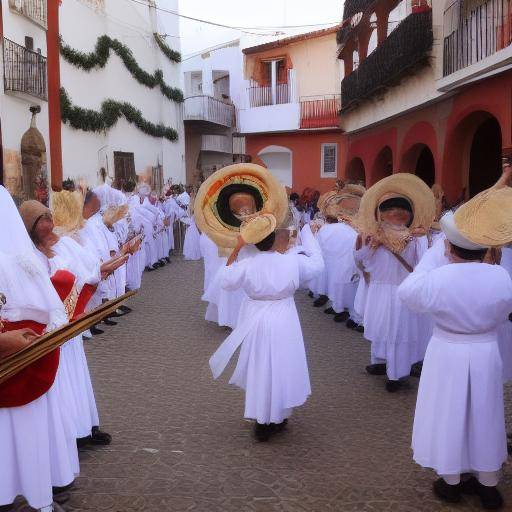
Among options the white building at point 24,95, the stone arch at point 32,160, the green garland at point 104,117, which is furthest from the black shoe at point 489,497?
the green garland at point 104,117

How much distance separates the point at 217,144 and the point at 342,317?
81.8ft

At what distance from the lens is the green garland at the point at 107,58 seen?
1841cm

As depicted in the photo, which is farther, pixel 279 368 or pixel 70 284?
pixel 279 368

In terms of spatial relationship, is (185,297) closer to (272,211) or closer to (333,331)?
(333,331)

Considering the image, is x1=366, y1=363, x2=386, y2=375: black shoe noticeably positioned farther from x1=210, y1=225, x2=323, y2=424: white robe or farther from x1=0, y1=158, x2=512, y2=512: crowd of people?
x1=210, y1=225, x2=323, y2=424: white robe

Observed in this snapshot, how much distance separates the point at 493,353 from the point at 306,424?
197cm

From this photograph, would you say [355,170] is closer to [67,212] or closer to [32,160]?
[32,160]

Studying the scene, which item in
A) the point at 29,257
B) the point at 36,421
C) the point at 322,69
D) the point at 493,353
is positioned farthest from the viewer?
the point at 322,69

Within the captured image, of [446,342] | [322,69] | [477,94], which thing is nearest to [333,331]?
[446,342]

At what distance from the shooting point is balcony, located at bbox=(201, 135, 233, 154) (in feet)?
109

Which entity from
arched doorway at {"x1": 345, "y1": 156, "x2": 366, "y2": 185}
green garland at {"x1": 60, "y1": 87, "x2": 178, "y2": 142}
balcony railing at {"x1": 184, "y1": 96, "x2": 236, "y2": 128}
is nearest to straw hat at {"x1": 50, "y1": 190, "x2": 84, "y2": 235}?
green garland at {"x1": 60, "y1": 87, "x2": 178, "y2": 142}

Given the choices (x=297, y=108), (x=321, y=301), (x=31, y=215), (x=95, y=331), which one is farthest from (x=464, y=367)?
(x=297, y=108)

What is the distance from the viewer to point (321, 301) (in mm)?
11070

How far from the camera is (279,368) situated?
16.7ft
